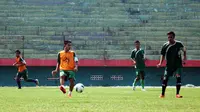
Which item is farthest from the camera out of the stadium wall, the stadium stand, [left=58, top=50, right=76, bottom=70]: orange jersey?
the stadium stand

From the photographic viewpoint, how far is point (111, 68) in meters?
36.3

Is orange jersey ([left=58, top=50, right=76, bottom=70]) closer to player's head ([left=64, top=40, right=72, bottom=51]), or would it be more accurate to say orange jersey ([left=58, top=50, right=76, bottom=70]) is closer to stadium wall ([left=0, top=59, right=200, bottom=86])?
player's head ([left=64, top=40, right=72, bottom=51])

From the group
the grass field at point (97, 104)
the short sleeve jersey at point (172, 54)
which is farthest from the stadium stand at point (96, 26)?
the grass field at point (97, 104)

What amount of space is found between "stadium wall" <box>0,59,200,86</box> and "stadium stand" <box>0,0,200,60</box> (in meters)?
1.14

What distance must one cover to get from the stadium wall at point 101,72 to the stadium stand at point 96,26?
1135 millimetres

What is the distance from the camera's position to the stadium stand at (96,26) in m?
37.6

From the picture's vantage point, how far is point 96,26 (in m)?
39.3

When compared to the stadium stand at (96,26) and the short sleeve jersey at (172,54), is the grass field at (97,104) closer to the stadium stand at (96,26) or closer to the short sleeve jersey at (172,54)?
the short sleeve jersey at (172,54)

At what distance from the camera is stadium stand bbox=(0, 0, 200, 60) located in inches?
1481

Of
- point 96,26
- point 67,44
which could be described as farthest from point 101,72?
point 67,44

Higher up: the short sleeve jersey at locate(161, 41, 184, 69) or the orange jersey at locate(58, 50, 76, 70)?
the short sleeve jersey at locate(161, 41, 184, 69)

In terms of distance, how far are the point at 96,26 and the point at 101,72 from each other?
4424 mm

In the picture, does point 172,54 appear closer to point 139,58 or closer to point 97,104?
point 97,104

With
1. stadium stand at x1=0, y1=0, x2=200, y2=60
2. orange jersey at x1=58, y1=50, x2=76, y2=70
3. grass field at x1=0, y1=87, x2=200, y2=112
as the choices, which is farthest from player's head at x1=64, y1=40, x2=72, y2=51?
stadium stand at x1=0, y1=0, x2=200, y2=60
